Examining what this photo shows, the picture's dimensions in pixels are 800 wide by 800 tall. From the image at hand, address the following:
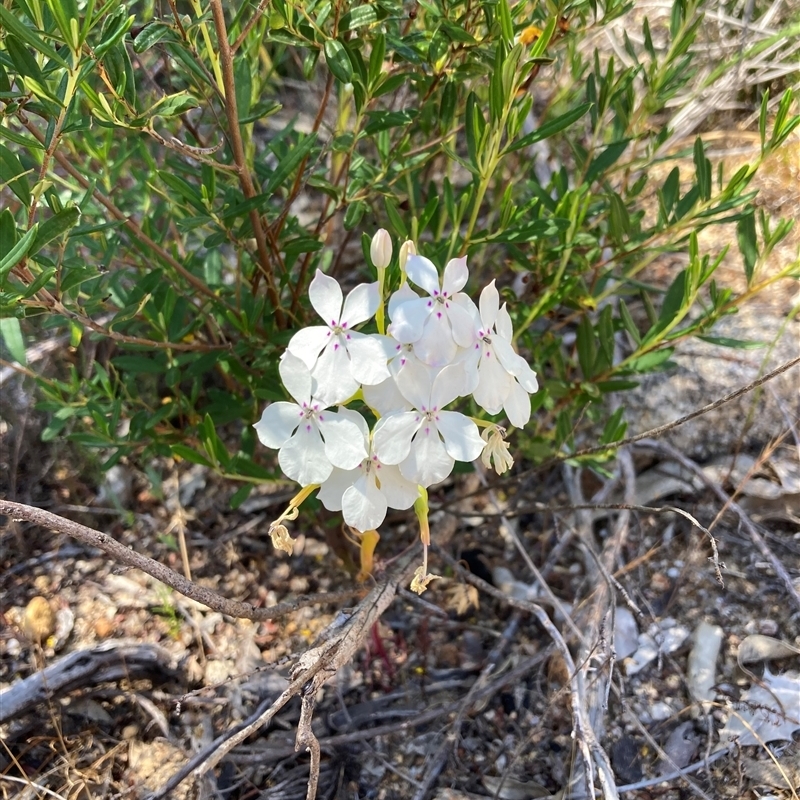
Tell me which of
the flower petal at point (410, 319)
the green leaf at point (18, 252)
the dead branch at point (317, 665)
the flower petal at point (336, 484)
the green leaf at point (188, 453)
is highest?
the green leaf at point (18, 252)

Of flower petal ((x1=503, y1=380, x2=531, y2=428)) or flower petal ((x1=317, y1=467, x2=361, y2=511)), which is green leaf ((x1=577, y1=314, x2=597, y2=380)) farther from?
flower petal ((x1=317, y1=467, x2=361, y2=511))

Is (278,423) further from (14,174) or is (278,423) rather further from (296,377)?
(14,174)

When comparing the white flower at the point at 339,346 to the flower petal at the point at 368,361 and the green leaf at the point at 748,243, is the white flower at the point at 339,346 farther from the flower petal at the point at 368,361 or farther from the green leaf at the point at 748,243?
the green leaf at the point at 748,243

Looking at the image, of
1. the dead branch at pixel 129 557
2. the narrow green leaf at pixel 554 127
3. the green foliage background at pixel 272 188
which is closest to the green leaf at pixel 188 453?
the green foliage background at pixel 272 188

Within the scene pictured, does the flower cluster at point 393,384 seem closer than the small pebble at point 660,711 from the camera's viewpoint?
Yes

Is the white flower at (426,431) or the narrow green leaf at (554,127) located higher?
the narrow green leaf at (554,127)

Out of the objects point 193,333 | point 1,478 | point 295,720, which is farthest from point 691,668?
point 1,478

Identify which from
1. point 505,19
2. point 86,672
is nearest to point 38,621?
point 86,672
